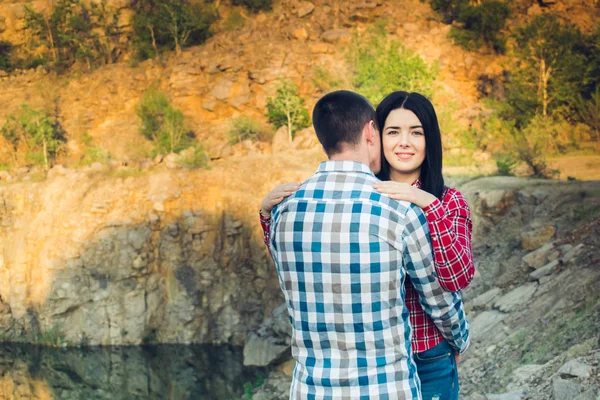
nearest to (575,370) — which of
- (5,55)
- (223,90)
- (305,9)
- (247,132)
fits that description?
(247,132)

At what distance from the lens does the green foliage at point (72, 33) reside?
28.3 metres

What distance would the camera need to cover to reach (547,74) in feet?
62.6

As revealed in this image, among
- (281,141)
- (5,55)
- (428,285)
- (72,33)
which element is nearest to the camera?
(428,285)

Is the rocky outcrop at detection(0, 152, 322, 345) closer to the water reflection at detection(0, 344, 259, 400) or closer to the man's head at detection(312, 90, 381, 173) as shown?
the water reflection at detection(0, 344, 259, 400)

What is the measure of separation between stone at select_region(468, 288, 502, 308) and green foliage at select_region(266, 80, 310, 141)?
13.0 m

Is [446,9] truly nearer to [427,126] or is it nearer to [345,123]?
[427,126]

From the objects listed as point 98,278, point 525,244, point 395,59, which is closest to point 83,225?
point 98,278

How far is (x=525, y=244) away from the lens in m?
9.79

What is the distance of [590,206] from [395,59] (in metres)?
11.0

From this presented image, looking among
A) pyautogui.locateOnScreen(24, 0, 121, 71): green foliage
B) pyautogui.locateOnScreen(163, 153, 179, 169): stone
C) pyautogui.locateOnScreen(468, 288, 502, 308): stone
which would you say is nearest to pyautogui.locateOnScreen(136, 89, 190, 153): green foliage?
pyautogui.locateOnScreen(163, 153, 179, 169): stone

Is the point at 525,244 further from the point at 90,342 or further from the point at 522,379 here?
the point at 90,342

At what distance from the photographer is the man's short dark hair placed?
2.24 meters

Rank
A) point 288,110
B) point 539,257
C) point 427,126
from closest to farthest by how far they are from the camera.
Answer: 1. point 427,126
2. point 539,257
3. point 288,110

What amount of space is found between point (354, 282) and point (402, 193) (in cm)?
35
